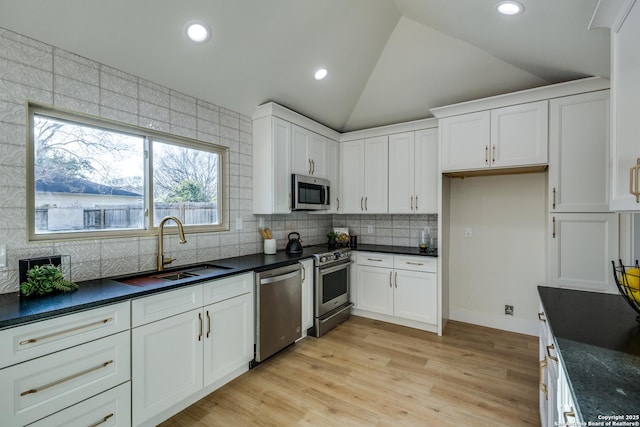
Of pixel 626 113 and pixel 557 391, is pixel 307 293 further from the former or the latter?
pixel 626 113

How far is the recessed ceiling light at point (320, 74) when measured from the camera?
3.15m

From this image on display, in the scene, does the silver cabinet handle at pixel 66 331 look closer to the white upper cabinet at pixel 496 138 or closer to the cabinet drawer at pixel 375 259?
the cabinet drawer at pixel 375 259

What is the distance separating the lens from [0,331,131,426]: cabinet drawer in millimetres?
1354

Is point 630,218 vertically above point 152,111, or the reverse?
point 152,111

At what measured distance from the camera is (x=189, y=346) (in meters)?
2.11

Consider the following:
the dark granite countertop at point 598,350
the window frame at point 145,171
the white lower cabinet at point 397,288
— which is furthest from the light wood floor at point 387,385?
the window frame at point 145,171

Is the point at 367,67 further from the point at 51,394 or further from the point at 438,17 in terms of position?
the point at 51,394

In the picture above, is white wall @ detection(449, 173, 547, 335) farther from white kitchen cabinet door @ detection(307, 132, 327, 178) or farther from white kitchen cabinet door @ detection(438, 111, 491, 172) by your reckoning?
white kitchen cabinet door @ detection(307, 132, 327, 178)

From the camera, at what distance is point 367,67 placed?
3416 mm

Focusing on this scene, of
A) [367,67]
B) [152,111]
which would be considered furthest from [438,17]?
[152,111]

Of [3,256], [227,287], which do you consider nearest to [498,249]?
[227,287]

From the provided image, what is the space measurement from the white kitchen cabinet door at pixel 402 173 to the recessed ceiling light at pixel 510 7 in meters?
1.72

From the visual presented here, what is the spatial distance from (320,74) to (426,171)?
1.67m

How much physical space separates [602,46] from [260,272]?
3.08 meters
